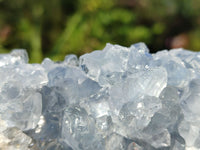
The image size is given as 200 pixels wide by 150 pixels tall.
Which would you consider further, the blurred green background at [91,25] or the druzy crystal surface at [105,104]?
the blurred green background at [91,25]

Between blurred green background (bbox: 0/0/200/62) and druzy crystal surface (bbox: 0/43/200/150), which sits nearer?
druzy crystal surface (bbox: 0/43/200/150)

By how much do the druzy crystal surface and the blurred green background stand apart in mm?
1999

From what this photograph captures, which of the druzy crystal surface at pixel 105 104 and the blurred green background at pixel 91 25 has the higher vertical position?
the blurred green background at pixel 91 25

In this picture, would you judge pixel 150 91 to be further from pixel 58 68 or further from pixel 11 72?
pixel 11 72

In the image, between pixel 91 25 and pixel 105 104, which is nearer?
pixel 105 104

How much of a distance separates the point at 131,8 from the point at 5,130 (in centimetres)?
338

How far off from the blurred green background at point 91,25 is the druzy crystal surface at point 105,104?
200 cm

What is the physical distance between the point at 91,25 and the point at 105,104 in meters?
2.53

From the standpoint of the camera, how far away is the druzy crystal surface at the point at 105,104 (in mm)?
648

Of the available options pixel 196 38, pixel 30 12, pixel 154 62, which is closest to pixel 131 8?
pixel 196 38

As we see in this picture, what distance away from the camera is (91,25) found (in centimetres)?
313

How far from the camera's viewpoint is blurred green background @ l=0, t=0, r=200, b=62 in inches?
121

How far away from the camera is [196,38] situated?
11.7ft

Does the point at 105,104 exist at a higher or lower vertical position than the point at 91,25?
lower
